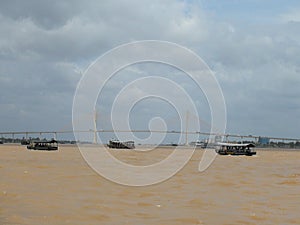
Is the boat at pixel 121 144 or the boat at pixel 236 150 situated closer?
the boat at pixel 236 150

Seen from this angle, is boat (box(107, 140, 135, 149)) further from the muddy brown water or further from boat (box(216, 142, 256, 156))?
the muddy brown water

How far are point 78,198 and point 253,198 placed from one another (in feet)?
19.5

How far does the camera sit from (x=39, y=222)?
1132cm

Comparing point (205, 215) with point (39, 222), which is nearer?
point (39, 222)

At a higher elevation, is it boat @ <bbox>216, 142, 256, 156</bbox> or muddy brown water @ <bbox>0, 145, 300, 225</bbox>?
boat @ <bbox>216, 142, 256, 156</bbox>

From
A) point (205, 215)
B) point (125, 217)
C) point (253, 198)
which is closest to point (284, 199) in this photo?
point (253, 198)

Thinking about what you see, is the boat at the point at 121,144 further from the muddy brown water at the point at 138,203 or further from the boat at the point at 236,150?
the muddy brown water at the point at 138,203

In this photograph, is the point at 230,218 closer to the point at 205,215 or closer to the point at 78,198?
the point at 205,215

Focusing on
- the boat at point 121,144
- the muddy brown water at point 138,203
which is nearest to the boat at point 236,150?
the boat at point 121,144

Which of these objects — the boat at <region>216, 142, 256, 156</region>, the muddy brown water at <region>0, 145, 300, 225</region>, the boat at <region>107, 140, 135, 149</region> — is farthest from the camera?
the boat at <region>107, 140, 135, 149</region>

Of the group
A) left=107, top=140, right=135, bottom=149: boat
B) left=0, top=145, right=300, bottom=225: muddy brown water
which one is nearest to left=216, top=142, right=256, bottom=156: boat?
left=107, top=140, right=135, bottom=149: boat

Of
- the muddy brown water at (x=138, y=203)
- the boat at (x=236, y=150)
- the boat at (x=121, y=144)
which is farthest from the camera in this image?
the boat at (x=121, y=144)

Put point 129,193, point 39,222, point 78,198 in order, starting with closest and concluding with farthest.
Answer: point 39,222 → point 78,198 → point 129,193

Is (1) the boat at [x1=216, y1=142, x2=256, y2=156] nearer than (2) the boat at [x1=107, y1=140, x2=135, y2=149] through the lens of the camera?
Yes
